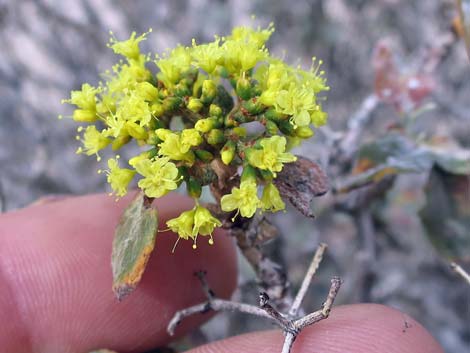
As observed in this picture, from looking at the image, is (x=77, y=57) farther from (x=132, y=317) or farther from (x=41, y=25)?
(x=132, y=317)

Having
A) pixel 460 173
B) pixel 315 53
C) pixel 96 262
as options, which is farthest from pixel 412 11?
pixel 96 262

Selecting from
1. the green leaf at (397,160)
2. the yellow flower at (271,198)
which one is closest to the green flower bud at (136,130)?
the yellow flower at (271,198)

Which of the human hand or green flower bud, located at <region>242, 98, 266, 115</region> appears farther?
the human hand

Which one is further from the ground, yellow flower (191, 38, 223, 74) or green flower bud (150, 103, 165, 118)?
yellow flower (191, 38, 223, 74)

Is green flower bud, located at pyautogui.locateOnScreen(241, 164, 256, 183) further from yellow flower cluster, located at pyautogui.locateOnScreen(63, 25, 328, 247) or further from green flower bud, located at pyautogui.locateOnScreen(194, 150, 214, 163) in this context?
green flower bud, located at pyautogui.locateOnScreen(194, 150, 214, 163)

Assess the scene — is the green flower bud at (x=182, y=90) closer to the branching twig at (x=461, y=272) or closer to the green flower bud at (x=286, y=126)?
the green flower bud at (x=286, y=126)

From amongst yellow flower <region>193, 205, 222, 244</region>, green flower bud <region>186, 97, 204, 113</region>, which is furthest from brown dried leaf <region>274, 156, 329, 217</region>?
green flower bud <region>186, 97, 204, 113</region>

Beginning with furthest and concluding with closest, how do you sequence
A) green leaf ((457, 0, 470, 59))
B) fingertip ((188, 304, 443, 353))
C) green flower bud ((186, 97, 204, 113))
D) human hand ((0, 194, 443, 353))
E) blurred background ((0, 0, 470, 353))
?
blurred background ((0, 0, 470, 353))
green leaf ((457, 0, 470, 59))
human hand ((0, 194, 443, 353))
green flower bud ((186, 97, 204, 113))
fingertip ((188, 304, 443, 353))

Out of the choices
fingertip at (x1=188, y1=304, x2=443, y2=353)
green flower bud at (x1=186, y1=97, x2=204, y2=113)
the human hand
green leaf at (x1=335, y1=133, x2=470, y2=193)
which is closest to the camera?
fingertip at (x1=188, y1=304, x2=443, y2=353)

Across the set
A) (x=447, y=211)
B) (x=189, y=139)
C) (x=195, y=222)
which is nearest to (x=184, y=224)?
(x=195, y=222)
